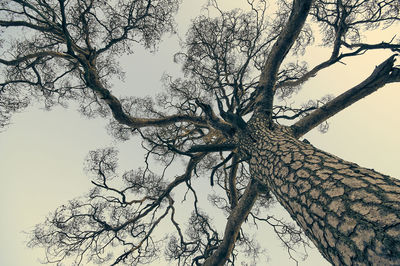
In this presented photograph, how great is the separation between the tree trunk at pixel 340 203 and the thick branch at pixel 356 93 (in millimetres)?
1590

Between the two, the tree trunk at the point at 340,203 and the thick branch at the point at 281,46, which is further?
the thick branch at the point at 281,46

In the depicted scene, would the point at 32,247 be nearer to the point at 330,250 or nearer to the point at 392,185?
the point at 330,250

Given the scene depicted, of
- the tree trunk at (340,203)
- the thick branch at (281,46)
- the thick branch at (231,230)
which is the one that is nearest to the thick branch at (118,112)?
the thick branch at (281,46)

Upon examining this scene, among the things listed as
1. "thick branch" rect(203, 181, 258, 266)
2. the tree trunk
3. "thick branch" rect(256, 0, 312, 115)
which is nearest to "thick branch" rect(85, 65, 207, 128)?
"thick branch" rect(256, 0, 312, 115)

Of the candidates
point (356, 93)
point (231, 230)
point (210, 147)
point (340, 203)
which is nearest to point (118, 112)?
point (210, 147)

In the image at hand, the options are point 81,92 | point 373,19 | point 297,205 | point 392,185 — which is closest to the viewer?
point 392,185

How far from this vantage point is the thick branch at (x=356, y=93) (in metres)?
2.94

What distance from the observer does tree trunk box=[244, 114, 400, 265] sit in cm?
Result: 107

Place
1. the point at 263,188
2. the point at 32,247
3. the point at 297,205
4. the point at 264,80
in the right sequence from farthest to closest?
the point at 32,247 → the point at 264,80 → the point at 263,188 → the point at 297,205

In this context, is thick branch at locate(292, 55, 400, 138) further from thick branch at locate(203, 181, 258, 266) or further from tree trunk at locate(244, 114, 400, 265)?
thick branch at locate(203, 181, 258, 266)

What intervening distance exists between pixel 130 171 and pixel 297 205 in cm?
593

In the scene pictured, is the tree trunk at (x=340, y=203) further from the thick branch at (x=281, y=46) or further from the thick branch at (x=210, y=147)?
the thick branch at (x=281, y=46)

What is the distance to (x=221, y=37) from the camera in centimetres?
621

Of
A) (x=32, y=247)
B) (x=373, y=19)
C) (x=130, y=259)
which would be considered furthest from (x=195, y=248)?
(x=373, y=19)
